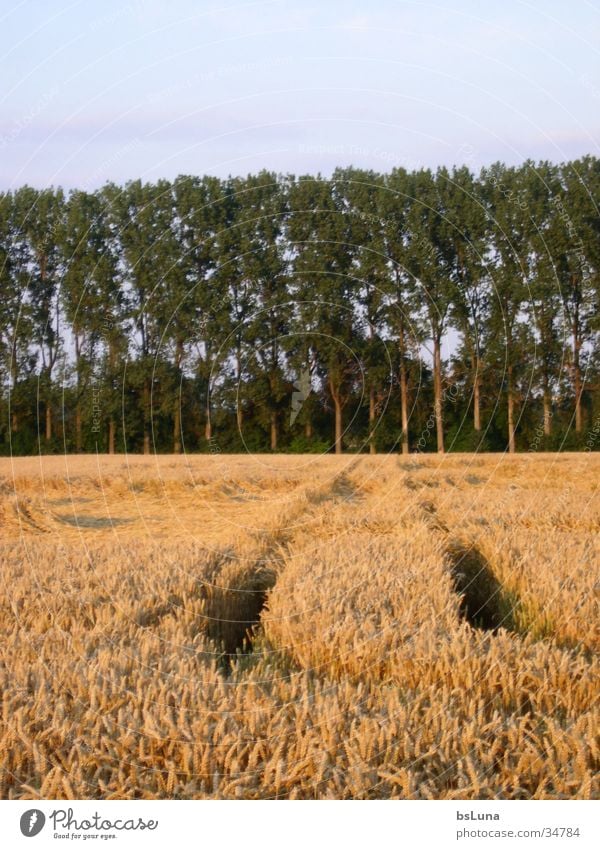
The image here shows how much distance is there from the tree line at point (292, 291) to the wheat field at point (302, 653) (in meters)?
1.44

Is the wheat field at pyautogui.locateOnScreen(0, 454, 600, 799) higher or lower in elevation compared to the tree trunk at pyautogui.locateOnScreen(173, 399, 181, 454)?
lower

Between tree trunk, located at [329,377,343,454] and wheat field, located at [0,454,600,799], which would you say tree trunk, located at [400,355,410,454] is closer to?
tree trunk, located at [329,377,343,454]

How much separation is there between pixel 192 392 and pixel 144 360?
25.5 inches

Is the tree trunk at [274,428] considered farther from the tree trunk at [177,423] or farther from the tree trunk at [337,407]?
the tree trunk at [177,423]

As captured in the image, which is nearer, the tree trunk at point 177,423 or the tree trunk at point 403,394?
the tree trunk at point 177,423

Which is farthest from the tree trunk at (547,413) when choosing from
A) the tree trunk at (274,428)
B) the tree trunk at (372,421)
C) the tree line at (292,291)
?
the tree trunk at (274,428)

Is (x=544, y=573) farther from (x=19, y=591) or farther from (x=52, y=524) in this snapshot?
(x=52, y=524)

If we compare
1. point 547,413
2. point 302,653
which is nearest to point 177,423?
point 547,413

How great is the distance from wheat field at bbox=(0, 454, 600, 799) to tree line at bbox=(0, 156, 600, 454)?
144cm

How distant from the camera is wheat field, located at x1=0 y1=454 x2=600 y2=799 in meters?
3.34

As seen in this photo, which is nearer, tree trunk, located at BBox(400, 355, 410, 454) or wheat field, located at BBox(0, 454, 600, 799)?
wheat field, located at BBox(0, 454, 600, 799)

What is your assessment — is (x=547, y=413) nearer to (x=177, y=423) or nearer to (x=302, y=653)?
(x=177, y=423)

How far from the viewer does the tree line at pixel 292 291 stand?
9219 mm

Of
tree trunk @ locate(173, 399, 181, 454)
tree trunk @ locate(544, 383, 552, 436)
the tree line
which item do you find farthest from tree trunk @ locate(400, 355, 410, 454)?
tree trunk @ locate(173, 399, 181, 454)
